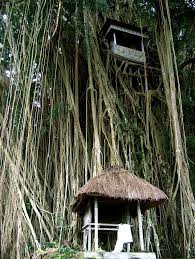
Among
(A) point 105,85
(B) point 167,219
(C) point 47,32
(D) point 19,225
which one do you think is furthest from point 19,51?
(B) point 167,219

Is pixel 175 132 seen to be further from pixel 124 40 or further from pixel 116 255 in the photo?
pixel 124 40

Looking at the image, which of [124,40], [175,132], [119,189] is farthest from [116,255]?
[124,40]

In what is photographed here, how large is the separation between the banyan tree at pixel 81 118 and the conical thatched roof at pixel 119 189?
5cm

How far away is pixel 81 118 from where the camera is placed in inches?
249

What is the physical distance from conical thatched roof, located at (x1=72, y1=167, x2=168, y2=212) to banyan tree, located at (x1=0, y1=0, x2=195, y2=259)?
52mm

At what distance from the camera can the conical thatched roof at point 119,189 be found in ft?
12.7

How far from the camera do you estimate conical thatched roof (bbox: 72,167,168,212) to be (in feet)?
12.7

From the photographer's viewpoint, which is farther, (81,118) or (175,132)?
(81,118)

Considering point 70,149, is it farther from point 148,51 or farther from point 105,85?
point 148,51

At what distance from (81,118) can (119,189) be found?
8.38ft

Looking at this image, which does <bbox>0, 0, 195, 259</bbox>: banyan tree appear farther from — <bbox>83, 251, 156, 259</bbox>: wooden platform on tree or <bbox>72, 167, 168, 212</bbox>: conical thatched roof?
<bbox>83, 251, 156, 259</bbox>: wooden platform on tree

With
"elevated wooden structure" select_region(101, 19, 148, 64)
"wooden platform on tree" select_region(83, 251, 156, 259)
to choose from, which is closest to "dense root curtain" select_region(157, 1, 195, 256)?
"elevated wooden structure" select_region(101, 19, 148, 64)

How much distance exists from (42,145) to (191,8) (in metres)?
3.27

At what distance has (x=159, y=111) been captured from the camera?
22.9 feet
